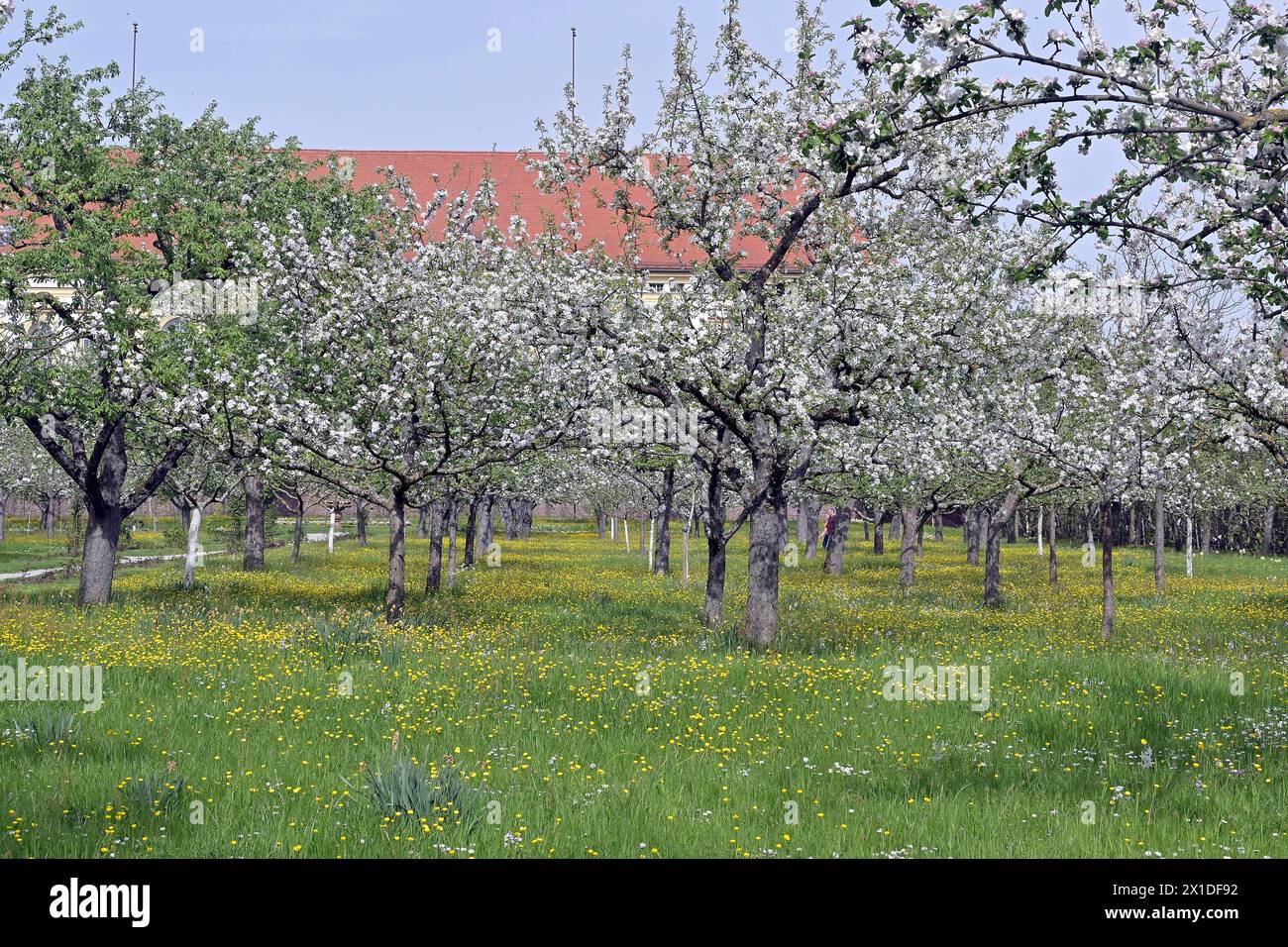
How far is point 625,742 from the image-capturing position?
32.3 ft

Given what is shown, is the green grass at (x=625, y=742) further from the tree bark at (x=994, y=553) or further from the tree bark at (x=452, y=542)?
the tree bark at (x=452, y=542)

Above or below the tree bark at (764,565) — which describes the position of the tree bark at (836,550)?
below

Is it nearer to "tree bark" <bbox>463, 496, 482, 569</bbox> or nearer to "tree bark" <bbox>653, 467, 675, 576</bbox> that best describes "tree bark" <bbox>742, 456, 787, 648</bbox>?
"tree bark" <bbox>653, 467, 675, 576</bbox>

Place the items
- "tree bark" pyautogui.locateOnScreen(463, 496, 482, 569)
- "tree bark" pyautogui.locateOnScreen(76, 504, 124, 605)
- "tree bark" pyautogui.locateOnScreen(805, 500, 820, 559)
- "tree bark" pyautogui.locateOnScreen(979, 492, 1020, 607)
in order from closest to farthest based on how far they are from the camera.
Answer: "tree bark" pyautogui.locateOnScreen(76, 504, 124, 605)
"tree bark" pyautogui.locateOnScreen(979, 492, 1020, 607)
"tree bark" pyautogui.locateOnScreen(463, 496, 482, 569)
"tree bark" pyautogui.locateOnScreen(805, 500, 820, 559)

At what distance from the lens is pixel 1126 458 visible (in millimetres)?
18172

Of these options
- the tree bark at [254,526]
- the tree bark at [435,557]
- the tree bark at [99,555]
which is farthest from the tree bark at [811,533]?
the tree bark at [99,555]

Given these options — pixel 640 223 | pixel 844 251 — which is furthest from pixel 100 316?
pixel 844 251

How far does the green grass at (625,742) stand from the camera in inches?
282

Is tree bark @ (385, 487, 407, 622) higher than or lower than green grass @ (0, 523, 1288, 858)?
higher

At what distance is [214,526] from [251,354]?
45.1 meters

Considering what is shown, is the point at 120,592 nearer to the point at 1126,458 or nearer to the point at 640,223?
the point at 640,223

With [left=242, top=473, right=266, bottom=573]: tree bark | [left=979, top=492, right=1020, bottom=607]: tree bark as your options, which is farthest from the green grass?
[left=242, top=473, right=266, bottom=573]: tree bark

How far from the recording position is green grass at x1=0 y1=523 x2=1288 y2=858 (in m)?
7.16

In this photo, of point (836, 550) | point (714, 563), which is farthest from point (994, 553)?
point (836, 550)
